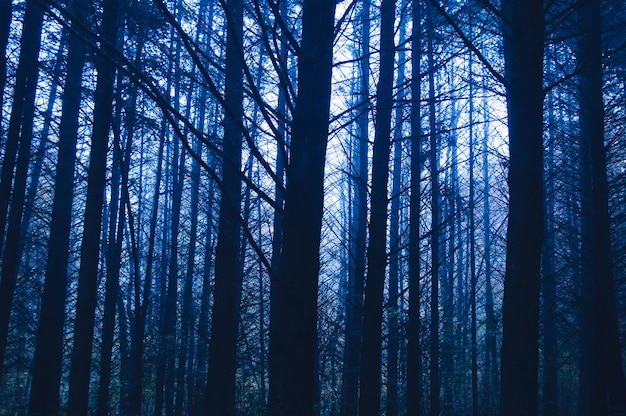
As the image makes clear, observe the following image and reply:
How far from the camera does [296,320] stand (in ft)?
7.82

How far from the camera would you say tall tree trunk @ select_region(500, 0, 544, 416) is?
405 centimetres

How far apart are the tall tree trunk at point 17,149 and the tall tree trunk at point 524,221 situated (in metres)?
6.99

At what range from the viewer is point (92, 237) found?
21.7 ft

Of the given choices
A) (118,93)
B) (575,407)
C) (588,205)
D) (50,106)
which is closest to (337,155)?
(588,205)

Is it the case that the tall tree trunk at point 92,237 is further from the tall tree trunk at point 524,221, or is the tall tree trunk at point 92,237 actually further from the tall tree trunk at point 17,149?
the tall tree trunk at point 524,221

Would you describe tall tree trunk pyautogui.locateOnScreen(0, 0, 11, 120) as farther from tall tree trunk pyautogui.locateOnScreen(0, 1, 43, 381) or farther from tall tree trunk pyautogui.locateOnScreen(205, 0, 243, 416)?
tall tree trunk pyautogui.locateOnScreen(205, 0, 243, 416)

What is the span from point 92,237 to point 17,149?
3227mm

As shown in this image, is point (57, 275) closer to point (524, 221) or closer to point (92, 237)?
point (92, 237)

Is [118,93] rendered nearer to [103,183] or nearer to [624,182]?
[103,183]

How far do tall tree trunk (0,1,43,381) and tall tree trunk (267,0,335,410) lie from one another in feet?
22.2

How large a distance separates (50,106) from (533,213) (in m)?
17.8

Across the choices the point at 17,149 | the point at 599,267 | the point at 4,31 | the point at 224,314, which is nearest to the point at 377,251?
the point at 224,314

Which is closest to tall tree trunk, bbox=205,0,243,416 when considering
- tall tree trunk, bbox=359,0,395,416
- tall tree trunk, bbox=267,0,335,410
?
tall tree trunk, bbox=359,0,395,416

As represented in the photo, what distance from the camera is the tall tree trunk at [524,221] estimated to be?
4.05m
